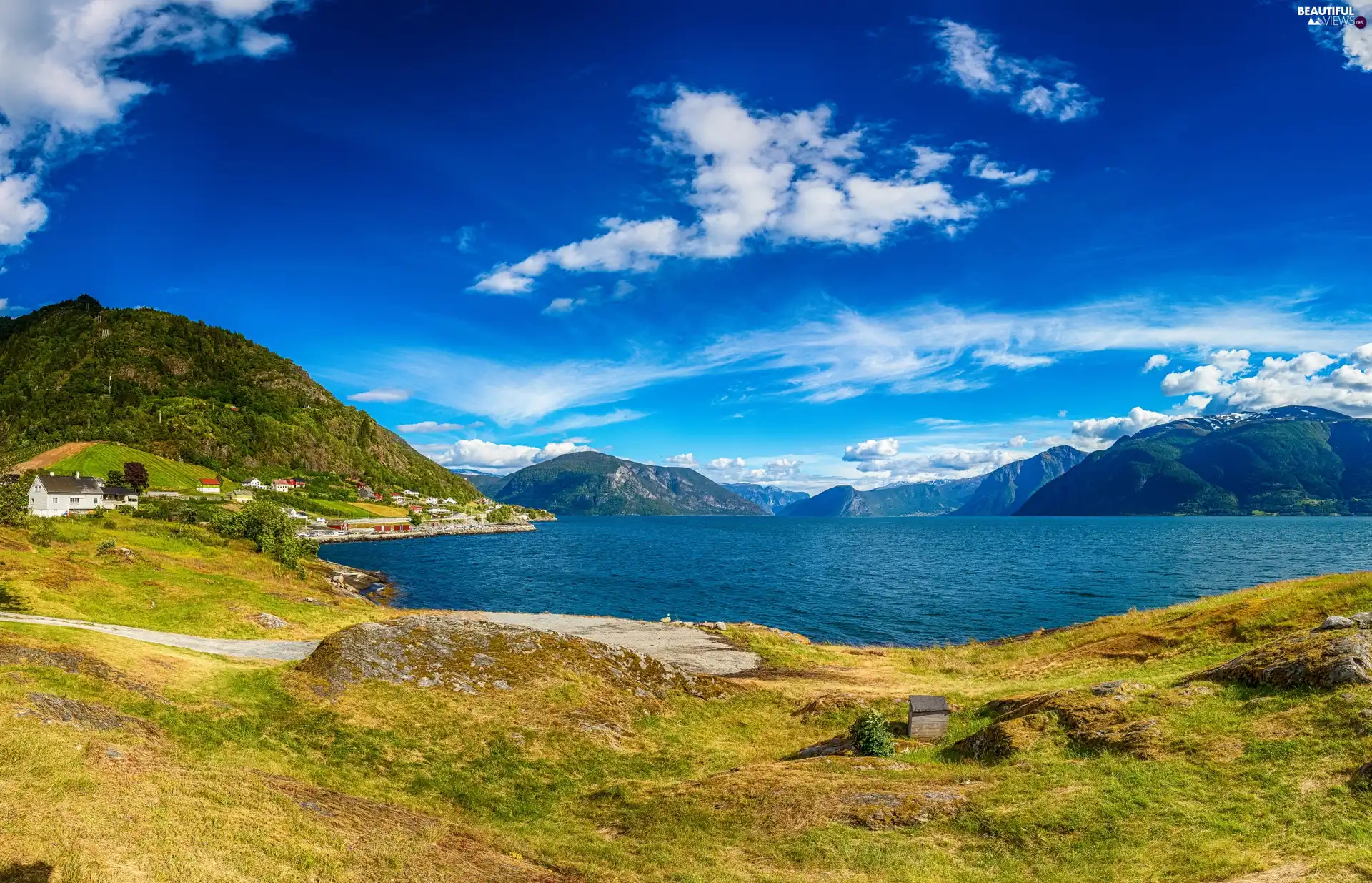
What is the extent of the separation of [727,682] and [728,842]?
21.7 meters

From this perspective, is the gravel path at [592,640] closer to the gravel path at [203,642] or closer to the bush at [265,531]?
the gravel path at [203,642]

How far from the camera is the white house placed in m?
132

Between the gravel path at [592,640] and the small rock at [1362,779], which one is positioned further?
the gravel path at [592,640]

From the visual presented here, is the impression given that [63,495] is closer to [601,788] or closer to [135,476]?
[135,476]

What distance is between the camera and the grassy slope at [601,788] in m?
13.6

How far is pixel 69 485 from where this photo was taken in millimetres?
138750

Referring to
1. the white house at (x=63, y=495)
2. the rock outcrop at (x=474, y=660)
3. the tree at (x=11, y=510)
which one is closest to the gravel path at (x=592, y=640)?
the rock outcrop at (x=474, y=660)

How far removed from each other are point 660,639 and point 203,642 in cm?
3471

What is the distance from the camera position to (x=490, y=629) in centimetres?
3688

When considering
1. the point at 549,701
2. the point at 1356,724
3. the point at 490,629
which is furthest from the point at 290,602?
the point at 1356,724

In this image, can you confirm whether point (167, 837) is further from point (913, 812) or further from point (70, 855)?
point (913, 812)

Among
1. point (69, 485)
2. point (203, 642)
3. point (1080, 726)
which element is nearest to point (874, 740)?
point (1080, 726)

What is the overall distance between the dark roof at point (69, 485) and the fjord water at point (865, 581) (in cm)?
4920

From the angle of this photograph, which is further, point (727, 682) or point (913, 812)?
point (727, 682)
